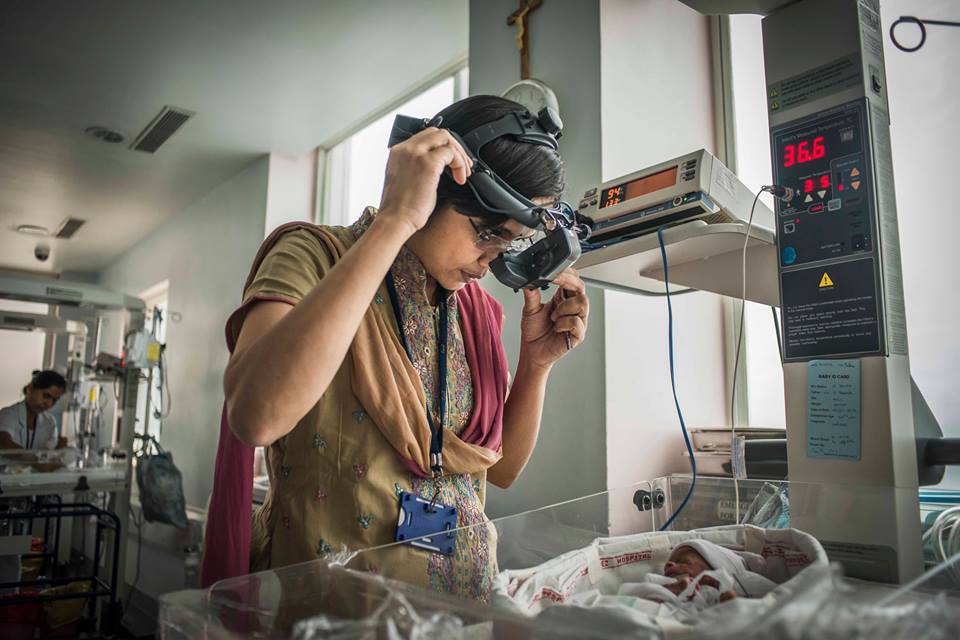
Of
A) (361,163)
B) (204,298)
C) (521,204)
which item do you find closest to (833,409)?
(521,204)

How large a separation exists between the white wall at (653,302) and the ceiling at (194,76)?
3.18ft

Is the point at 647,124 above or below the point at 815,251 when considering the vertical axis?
A: above

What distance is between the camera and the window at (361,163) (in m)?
3.51

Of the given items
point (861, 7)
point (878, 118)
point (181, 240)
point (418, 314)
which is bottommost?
point (418, 314)

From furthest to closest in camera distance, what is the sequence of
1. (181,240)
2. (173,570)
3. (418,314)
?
(181,240)
(173,570)
(418,314)

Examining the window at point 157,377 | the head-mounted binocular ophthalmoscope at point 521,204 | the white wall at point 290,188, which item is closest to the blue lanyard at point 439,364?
the head-mounted binocular ophthalmoscope at point 521,204

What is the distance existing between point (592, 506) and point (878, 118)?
77cm

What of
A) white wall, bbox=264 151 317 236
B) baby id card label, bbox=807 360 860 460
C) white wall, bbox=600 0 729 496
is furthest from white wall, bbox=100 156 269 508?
baby id card label, bbox=807 360 860 460

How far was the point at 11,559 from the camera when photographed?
3002 millimetres

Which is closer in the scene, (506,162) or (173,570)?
(506,162)

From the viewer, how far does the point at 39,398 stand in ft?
13.6

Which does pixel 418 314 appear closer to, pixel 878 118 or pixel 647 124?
pixel 878 118

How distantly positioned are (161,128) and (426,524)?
375 centimetres

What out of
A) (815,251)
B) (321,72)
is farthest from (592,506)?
(321,72)
